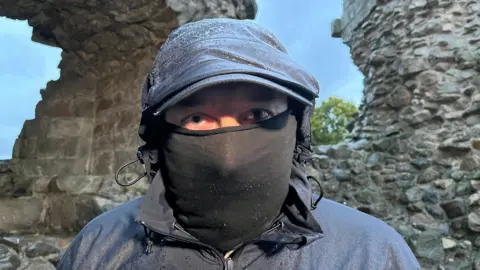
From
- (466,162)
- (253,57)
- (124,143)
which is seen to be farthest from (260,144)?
(466,162)

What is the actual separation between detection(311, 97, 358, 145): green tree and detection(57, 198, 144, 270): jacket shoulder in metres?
12.7

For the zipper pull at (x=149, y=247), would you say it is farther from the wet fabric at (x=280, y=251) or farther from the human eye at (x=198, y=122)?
the human eye at (x=198, y=122)

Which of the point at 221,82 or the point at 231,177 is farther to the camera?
the point at 231,177

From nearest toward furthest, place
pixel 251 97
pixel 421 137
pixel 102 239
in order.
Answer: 1. pixel 251 97
2. pixel 102 239
3. pixel 421 137

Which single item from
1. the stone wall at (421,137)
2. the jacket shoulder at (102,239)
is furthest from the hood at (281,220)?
the stone wall at (421,137)

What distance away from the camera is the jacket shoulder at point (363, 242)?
104 cm

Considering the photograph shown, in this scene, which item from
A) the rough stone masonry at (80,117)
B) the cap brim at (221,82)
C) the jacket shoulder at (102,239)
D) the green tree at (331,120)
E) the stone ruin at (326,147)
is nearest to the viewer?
the cap brim at (221,82)

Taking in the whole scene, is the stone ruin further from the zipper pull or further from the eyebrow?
the zipper pull

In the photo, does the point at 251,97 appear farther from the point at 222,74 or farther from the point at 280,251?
the point at 280,251

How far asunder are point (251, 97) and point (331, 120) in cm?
1417

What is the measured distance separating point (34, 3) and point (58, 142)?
118 centimetres

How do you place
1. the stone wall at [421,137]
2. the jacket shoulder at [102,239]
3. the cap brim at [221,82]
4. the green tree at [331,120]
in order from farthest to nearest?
the green tree at [331,120] → the stone wall at [421,137] → the jacket shoulder at [102,239] → the cap brim at [221,82]

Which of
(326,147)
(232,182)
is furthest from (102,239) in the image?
(326,147)

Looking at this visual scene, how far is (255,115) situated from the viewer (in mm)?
1083
